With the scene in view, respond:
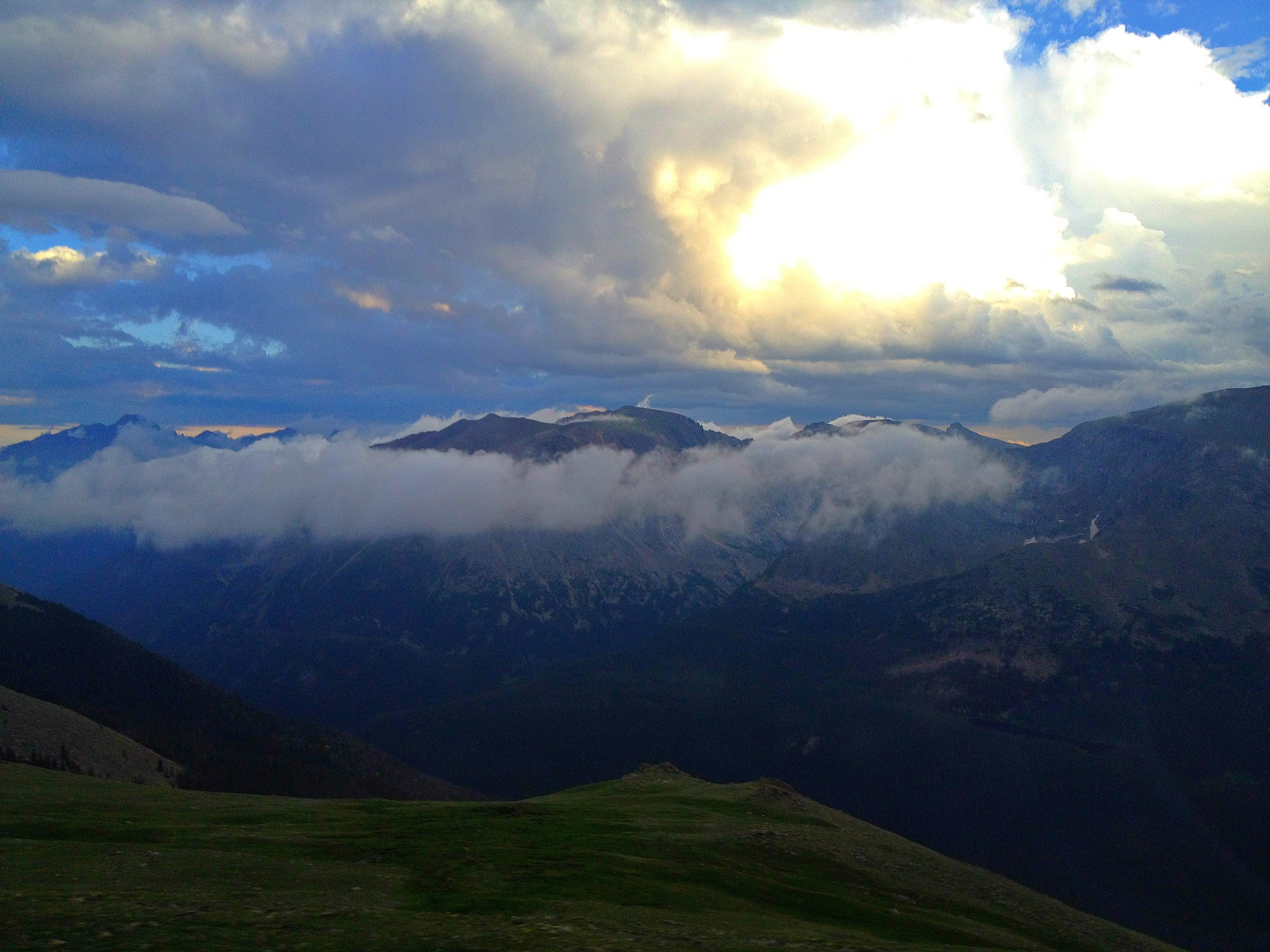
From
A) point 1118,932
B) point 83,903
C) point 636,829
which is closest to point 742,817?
point 636,829

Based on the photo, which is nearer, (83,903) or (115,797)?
(83,903)

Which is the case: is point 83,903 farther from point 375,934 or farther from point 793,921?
point 793,921

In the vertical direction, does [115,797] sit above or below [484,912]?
below

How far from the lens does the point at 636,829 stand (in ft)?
324

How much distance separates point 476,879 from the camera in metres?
63.4

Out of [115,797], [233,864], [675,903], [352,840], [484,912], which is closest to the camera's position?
[484,912]

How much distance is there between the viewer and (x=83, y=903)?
43.0 m

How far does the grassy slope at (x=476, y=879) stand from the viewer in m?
43.8

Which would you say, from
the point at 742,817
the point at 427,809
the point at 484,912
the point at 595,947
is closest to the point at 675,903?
the point at 484,912

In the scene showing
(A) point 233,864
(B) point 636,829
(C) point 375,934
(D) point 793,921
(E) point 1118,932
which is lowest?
(E) point 1118,932

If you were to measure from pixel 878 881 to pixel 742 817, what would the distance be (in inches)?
1081

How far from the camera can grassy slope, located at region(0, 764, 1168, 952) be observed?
43.8 meters

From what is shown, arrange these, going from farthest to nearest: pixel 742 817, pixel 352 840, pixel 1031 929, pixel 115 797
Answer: pixel 742 817, pixel 115 797, pixel 1031 929, pixel 352 840

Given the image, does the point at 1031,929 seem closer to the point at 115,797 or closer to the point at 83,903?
the point at 83,903
